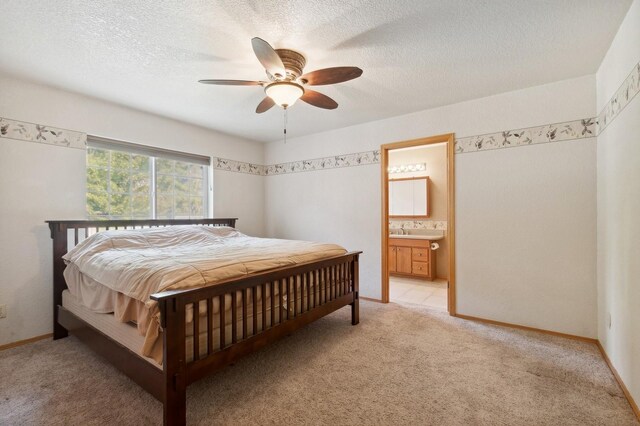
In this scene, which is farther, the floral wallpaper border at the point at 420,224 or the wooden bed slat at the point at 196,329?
the floral wallpaper border at the point at 420,224

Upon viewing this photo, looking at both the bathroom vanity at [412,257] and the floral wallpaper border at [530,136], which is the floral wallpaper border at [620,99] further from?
the bathroom vanity at [412,257]

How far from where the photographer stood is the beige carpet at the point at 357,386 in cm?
171

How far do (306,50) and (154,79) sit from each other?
1.50m

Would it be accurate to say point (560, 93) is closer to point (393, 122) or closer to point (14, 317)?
point (393, 122)

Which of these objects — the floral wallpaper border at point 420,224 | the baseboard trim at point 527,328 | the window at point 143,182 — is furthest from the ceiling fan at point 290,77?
the floral wallpaper border at point 420,224

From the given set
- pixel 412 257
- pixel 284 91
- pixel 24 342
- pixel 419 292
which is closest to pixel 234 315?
pixel 284 91

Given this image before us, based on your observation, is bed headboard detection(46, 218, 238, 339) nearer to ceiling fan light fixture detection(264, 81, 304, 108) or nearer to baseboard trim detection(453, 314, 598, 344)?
ceiling fan light fixture detection(264, 81, 304, 108)

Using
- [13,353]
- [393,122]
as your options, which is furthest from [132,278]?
[393,122]

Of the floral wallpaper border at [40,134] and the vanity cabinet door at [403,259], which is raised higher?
the floral wallpaper border at [40,134]

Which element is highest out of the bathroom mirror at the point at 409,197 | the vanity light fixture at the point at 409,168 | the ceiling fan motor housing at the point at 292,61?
the ceiling fan motor housing at the point at 292,61

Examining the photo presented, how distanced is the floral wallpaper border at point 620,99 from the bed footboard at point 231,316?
238 centimetres

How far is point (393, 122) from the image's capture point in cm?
385

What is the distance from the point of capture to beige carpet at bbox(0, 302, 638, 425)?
171 centimetres

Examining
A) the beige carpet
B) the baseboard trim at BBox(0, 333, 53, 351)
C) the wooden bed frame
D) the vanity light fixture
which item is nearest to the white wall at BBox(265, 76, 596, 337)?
the beige carpet
